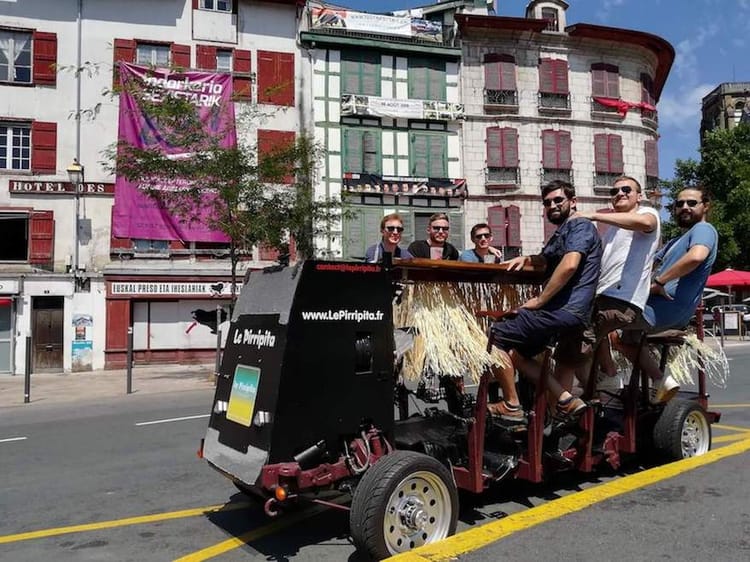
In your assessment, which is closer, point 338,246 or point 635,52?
point 338,246

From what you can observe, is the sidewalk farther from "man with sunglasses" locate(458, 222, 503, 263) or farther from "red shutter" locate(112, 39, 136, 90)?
"red shutter" locate(112, 39, 136, 90)

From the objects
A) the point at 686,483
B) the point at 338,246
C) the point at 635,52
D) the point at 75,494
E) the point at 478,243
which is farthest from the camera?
the point at 635,52

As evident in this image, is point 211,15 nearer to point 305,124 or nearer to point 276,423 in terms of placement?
point 305,124

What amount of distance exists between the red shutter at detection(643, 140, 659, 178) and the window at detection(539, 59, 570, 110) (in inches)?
168

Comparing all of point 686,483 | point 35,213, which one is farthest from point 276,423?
point 35,213

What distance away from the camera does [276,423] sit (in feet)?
11.3

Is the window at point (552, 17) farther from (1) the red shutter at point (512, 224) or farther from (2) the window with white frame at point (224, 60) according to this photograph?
(2) the window with white frame at point (224, 60)

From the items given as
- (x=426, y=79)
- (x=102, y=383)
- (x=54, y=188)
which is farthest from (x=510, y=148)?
(x=102, y=383)

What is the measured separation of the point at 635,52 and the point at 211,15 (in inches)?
685

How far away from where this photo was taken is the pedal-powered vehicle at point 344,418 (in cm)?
344

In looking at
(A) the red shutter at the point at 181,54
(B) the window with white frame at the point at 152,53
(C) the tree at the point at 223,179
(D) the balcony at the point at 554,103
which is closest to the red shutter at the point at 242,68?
(A) the red shutter at the point at 181,54

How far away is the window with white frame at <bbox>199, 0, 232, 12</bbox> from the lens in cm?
2216

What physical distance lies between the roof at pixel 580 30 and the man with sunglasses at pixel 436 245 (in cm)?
2036

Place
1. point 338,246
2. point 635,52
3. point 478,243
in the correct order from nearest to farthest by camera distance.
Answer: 1. point 478,243
2. point 338,246
3. point 635,52
